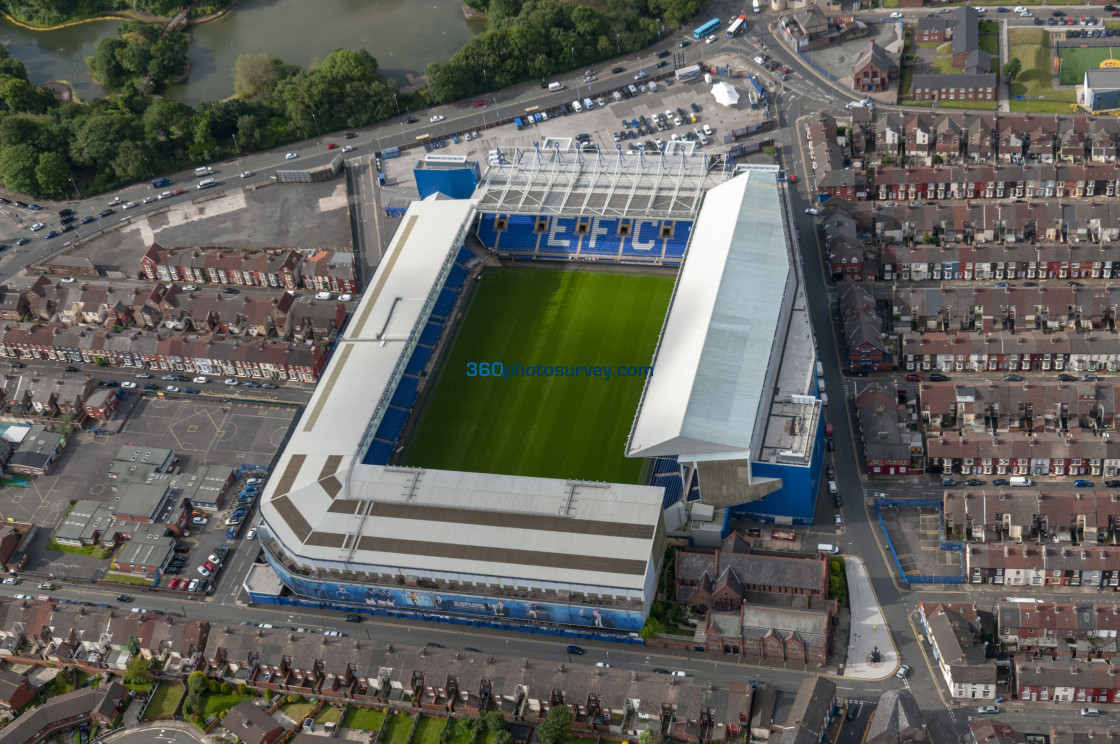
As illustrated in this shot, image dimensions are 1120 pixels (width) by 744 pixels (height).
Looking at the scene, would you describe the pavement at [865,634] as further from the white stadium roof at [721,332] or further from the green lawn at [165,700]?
the green lawn at [165,700]

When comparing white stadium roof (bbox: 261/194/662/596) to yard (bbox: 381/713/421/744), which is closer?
yard (bbox: 381/713/421/744)

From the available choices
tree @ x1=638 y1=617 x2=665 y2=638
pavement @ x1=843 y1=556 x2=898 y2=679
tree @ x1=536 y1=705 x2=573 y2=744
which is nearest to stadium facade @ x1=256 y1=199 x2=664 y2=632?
tree @ x1=638 y1=617 x2=665 y2=638

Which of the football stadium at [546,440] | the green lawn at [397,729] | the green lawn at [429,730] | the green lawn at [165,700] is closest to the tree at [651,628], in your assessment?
the football stadium at [546,440]

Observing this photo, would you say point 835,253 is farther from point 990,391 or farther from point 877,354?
point 990,391

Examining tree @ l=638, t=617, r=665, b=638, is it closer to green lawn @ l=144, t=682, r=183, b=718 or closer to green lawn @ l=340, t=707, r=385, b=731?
green lawn @ l=340, t=707, r=385, b=731

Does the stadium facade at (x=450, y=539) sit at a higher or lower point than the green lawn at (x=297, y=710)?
higher

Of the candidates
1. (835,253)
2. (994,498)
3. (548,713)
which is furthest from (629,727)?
(835,253)
